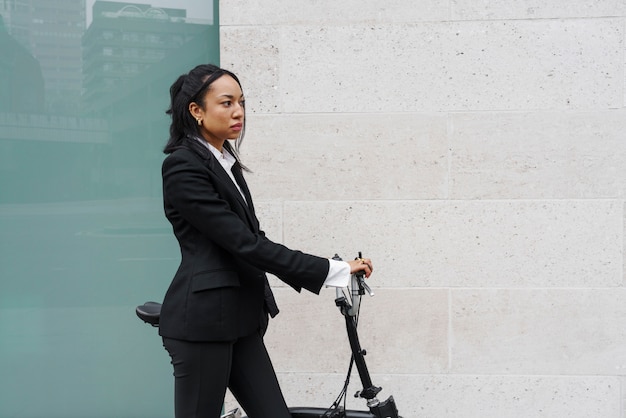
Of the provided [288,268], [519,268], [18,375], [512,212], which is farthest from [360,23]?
[18,375]

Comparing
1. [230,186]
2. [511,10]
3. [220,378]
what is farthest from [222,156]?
[511,10]

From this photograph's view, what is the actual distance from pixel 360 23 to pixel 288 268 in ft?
6.82

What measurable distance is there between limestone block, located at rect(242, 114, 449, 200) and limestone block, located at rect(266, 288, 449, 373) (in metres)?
0.58

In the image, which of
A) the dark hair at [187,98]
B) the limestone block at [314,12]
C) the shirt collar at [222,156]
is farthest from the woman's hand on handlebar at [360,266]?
the limestone block at [314,12]

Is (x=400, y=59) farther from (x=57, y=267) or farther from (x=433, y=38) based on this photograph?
(x=57, y=267)

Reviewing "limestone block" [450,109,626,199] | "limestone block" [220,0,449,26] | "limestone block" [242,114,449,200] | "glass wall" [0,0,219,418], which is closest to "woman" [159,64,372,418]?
"limestone block" [242,114,449,200]

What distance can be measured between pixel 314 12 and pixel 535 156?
1.49 m

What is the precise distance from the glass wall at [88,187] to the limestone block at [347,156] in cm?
68

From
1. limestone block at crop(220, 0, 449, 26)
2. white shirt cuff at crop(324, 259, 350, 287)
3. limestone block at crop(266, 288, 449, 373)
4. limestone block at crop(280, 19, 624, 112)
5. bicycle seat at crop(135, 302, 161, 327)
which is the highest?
limestone block at crop(220, 0, 449, 26)

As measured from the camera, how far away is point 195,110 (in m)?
2.73

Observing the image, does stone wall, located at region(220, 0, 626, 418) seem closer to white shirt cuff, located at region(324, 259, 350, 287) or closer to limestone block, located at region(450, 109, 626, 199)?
limestone block, located at region(450, 109, 626, 199)

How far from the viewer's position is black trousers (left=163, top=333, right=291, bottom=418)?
105 inches

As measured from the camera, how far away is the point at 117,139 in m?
4.56

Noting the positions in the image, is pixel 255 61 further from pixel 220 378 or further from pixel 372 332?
pixel 220 378
